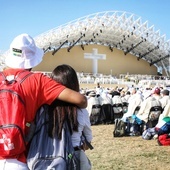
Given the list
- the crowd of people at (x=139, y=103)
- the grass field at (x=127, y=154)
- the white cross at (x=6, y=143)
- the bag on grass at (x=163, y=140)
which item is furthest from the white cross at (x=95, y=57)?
the white cross at (x=6, y=143)

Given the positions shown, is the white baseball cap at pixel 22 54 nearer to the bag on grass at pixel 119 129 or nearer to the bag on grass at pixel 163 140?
the bag on grass at pixel 163 140

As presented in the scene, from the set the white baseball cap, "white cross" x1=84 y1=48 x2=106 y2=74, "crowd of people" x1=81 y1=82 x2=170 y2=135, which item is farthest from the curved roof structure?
the white baseball cap

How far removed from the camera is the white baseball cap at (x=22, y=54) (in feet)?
7.65

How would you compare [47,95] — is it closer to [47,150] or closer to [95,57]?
[47,150]

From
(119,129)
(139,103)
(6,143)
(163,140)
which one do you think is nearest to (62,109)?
(6,143)

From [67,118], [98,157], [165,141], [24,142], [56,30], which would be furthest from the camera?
[56,30]

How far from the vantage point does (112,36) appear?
5356 centimetres

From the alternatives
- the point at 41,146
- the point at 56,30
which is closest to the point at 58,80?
the point at 41,146

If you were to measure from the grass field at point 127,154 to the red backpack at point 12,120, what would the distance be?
363 cm

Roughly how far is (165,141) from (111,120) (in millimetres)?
4434

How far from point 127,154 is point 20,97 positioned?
4.79 m

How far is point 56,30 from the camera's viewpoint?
156 feet

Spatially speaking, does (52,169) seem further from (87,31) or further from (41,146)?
(87,31)

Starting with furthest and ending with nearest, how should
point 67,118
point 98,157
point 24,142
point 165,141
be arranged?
point 165,141
point 98,157
point 67,118
point 24,142
